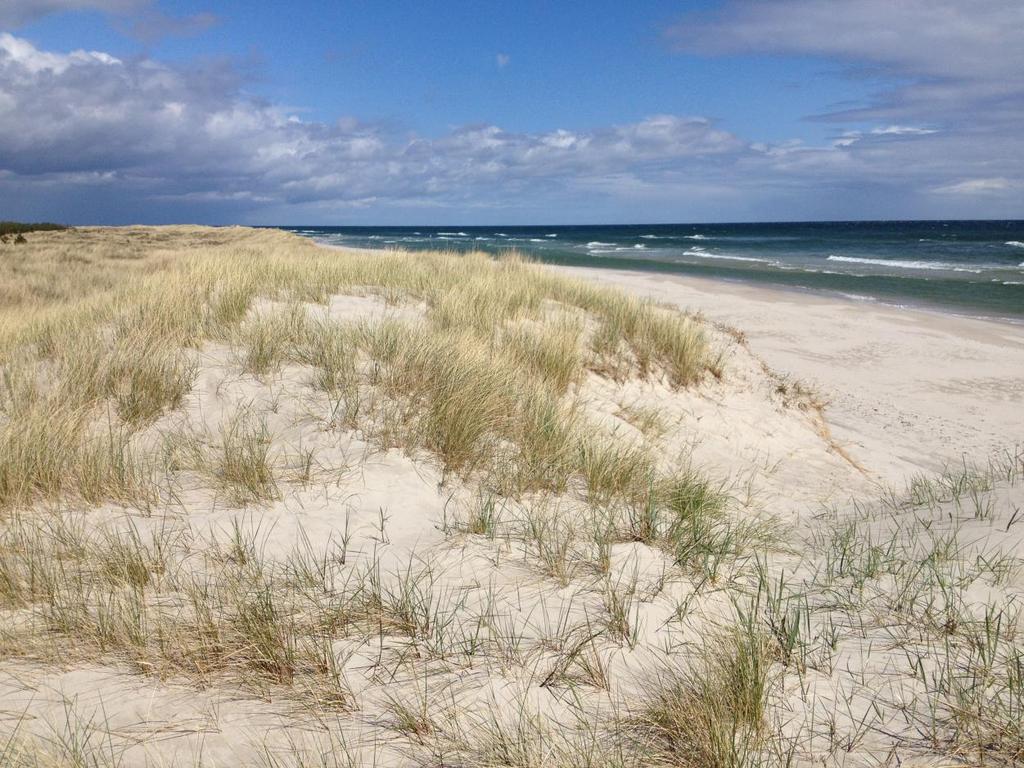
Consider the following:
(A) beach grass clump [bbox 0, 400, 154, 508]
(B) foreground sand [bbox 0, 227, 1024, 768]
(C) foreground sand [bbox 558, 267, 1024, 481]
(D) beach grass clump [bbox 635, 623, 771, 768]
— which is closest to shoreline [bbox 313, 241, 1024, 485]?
(C) foreground sand [bbox 558, 267, 1024, 481]

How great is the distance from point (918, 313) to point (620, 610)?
18.5 meters

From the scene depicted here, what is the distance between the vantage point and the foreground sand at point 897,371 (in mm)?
7801

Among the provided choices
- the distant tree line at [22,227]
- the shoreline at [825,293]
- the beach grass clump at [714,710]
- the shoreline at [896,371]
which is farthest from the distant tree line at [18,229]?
the beach grass clump at [714,710]

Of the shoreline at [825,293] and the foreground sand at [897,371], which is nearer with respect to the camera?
the foreground sand at [897,371]

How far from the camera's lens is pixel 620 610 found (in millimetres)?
2600

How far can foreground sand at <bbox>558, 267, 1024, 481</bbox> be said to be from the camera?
780cm

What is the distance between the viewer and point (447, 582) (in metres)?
2.94

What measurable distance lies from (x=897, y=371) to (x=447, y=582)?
10.9m

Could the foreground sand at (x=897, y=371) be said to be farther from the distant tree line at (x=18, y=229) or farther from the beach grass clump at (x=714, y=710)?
the distant tree line at (x=18, y=229)

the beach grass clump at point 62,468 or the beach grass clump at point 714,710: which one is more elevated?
the beach grass clump at point 62,468

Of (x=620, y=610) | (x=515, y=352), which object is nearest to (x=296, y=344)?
(x=515, y=352)

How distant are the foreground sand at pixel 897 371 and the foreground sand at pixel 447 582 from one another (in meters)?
1.41

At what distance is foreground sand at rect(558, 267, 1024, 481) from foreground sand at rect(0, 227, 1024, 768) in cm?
141

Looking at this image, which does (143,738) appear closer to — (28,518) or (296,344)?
(28,518)
